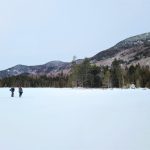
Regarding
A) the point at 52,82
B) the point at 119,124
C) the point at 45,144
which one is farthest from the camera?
the point at 52,82

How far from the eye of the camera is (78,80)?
389ft

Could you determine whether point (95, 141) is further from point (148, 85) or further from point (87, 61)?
point (87, 61)

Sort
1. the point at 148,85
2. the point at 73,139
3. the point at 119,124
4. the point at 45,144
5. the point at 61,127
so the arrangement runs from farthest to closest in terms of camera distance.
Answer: the point at 148,85 < the point at 119,124 < the point at 61,127 < the point at 73,139 < the point at 45,144

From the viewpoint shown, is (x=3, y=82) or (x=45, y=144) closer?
(x=45, y=144)

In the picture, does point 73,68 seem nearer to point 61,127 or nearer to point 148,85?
point 148,85

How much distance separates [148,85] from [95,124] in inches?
3391

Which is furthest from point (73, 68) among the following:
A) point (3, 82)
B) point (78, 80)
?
point (3, 82)

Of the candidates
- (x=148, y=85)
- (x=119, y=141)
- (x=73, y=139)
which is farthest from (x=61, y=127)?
(x=148, y=85)

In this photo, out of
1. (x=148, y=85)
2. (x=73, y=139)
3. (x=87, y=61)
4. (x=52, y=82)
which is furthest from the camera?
(x=52, y=82)

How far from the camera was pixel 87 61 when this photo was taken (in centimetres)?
11800

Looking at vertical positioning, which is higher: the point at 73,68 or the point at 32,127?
the point at 73,68

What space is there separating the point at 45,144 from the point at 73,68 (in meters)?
113

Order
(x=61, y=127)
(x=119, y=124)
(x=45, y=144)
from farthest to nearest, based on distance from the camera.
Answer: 1. (x=119, y=124)
2. (x=61, y=127)
3. (x=45, y=144)

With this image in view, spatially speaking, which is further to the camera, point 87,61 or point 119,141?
point 87,61
